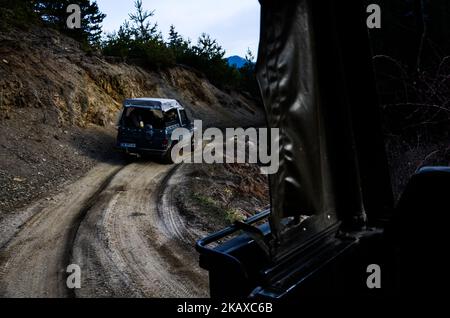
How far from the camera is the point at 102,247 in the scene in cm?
727

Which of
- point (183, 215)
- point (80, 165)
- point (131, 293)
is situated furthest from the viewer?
point (80, 165)

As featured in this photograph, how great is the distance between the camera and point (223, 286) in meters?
2.52

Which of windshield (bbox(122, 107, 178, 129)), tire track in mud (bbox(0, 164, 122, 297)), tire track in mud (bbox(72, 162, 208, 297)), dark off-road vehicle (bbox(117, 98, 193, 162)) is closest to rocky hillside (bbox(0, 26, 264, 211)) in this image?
tire track in mud (bbox(0, 164, 122, 297))

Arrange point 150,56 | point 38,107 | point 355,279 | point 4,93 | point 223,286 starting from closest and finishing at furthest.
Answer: point 355,279 < point 223,286 < point 4,93 < point 38,107 < point 150,56

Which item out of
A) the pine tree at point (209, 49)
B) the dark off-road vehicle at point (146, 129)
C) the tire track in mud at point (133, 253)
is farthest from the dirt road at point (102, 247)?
the pine tree at point (209, 49)

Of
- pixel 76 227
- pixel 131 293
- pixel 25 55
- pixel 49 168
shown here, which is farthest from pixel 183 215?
pixel 25 55

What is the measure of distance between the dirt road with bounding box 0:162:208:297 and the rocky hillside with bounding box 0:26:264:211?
5.38 feet

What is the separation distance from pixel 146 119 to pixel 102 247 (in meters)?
8.10

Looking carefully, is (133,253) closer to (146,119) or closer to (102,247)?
(102,247)

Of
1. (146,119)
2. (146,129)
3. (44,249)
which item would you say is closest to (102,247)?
(44,249)

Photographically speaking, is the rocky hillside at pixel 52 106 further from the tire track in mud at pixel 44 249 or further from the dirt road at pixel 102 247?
the dirt road at pixel 102 247

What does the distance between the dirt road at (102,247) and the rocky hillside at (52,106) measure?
1.64 metres

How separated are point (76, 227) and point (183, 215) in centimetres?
266
